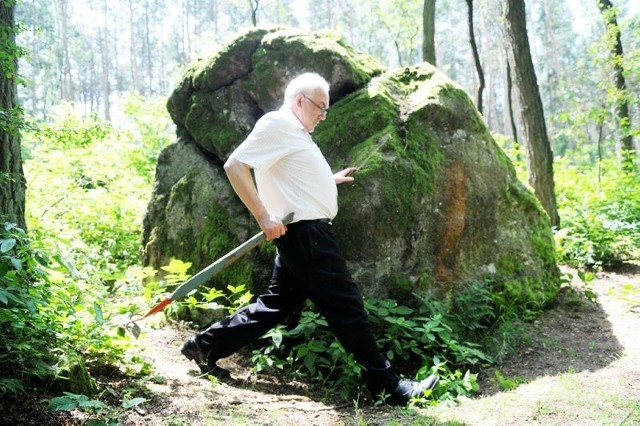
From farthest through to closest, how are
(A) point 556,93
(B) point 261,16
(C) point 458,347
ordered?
(B) point 261,16 < (A) point 556,93 < (C) point 458,347

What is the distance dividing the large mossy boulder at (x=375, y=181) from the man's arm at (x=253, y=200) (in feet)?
4.10

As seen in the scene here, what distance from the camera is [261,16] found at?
47.1 meters

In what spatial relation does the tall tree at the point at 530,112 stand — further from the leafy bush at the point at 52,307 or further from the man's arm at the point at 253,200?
the leafy bush at the point at 52,307

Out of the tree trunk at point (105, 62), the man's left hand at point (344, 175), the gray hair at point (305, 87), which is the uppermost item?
the tree trunk at point (105, 62)

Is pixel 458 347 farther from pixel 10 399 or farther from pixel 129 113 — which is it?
pixel 129 113

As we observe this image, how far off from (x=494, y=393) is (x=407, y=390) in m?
0.61

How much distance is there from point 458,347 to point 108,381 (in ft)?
7.99

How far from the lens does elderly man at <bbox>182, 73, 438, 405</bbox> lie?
3.17 metres

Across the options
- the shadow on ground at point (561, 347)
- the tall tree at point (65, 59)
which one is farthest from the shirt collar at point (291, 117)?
the tall tree at point (65, 59)

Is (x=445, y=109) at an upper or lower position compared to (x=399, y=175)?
upper

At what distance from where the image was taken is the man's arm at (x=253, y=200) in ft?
10.1

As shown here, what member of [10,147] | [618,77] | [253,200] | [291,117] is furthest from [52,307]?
[618,77]

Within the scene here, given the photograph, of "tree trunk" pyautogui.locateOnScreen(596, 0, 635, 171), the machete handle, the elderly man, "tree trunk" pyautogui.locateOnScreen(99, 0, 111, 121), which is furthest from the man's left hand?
"tree trunk" pyautogui.locateOnScreen(99, 0, 111, 121)

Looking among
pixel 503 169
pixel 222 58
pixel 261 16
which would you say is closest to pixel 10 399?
pixel 222 58
